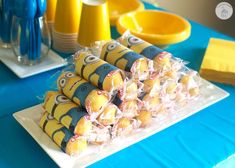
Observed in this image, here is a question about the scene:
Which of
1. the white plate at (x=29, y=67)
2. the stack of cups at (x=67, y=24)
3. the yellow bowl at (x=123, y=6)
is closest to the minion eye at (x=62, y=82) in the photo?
the white plate at (x=29, y=67)

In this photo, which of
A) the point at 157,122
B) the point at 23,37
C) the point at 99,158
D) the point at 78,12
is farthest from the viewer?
the point at 78,12

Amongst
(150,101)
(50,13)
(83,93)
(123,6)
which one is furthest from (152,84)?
(123,6)

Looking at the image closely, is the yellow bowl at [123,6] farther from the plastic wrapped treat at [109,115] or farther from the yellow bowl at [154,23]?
the plastic wrapped treat at [109,115]

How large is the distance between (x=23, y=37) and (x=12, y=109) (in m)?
0.20

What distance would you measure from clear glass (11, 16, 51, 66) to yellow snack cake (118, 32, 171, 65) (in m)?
0.23

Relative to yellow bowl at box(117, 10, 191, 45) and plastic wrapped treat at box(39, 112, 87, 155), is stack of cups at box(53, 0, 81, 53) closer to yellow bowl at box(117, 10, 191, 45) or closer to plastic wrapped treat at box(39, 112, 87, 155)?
yellow bowl at box(117, 10, 191, 45)

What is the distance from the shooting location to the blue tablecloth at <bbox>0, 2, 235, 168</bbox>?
76 cm

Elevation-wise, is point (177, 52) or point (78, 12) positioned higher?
point (78, 12)

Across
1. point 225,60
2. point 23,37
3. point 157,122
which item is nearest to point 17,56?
point 23,37

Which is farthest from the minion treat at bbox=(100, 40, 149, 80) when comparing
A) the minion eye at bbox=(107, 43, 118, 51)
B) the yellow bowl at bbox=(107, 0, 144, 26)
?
the yellow bowl at bbox=(107, 0, 144, 26)

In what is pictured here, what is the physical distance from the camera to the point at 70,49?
113 cm

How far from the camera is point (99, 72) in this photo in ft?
2.50

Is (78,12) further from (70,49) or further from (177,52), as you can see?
(177,52)

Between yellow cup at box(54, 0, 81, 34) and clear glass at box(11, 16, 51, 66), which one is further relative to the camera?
yellow cup at box(54, 0, 81, 34)
